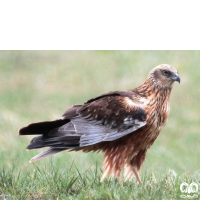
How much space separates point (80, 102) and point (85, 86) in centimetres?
178

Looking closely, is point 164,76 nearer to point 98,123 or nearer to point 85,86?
point 98,123

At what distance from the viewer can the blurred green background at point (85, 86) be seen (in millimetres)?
14453

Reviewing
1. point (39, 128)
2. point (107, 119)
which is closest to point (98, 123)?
point (107, 119)

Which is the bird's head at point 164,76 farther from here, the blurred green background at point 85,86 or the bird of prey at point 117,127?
the blurred green background at point 85,86

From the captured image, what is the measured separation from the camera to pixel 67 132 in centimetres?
810

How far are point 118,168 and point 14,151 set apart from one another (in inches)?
173

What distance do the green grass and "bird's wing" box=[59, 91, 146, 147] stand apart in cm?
58

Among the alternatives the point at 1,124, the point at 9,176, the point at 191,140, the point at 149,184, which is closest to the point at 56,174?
the point at 9,176

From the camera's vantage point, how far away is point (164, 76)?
27.6ft

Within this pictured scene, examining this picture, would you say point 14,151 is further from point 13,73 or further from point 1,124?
point 13,73

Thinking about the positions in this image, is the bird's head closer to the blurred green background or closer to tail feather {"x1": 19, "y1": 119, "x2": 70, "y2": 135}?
tail feather {"x1": 19, "y1": 119, "x2": 70, "y2": 135}

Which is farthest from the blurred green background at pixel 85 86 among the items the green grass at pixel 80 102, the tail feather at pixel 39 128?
the tail feather at pixel 39 128

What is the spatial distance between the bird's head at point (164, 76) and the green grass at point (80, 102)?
1263 millimetres

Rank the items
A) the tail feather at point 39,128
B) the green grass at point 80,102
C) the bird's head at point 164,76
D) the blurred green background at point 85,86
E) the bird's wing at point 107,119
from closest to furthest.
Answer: the green grass at point 80,102, the bird's wing at point 107,119, the tail feather at point 39,128, the bird's head at point 164,76, the blurred green background at point 85,86
